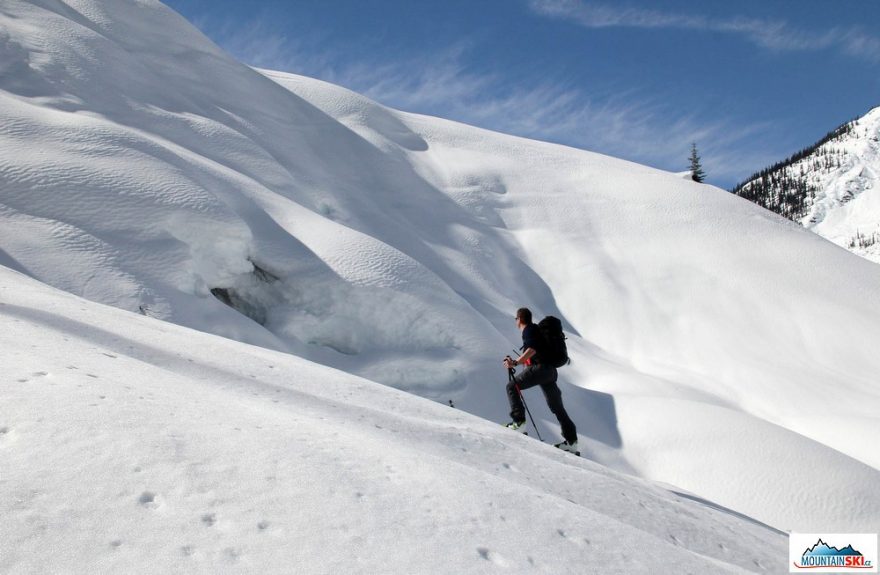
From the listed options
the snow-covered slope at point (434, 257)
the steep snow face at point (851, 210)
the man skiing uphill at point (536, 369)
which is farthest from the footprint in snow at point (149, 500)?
the steep snow face at point (851, 210)

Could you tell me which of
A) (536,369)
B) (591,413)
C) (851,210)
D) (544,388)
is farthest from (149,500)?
(851,210)

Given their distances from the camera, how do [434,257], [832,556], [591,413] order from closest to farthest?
[832,556] < [591,413] < [434,257]

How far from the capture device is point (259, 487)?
136 inches

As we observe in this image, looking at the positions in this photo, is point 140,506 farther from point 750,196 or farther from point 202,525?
point 750,196

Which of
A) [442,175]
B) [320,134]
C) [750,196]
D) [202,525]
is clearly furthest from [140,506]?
[750,196]

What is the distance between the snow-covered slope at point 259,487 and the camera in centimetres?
293

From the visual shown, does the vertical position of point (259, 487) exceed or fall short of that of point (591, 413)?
it falls short

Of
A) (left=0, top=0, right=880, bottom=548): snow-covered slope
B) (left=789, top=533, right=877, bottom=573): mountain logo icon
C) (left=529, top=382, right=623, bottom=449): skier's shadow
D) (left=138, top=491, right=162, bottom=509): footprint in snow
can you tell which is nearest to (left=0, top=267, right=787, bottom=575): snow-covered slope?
(left=138, top=491, right=162, bottom=509): footprint in snow

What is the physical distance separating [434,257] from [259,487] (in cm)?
1665

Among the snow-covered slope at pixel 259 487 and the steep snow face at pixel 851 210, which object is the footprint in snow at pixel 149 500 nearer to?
the snow-covered slope at pixel 259 487

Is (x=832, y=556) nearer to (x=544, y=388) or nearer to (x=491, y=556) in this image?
(x=544, y=388)

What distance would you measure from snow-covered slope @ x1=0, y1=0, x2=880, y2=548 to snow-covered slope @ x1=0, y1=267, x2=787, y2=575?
5495 mm

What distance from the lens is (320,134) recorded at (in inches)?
952

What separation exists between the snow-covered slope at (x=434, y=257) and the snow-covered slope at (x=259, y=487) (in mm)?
5495
